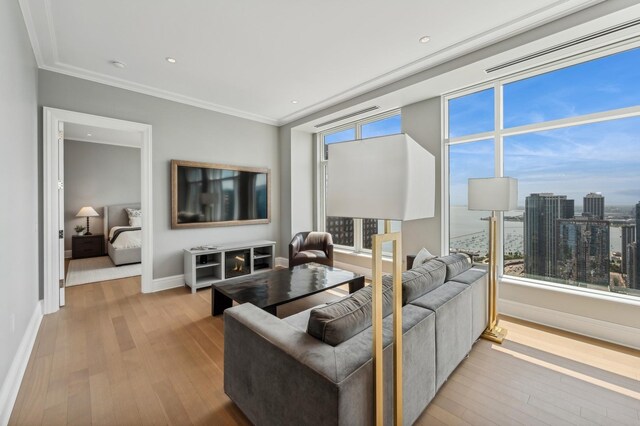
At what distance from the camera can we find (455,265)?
7.89 feet

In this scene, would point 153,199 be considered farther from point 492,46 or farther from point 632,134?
point 632,134

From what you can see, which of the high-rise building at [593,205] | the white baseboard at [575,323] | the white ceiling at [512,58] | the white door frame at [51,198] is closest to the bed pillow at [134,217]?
the white door frame at [51,198]

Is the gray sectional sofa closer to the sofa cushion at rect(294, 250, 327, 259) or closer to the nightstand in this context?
the sofa cushion at rect(294, 250, 327, 259)

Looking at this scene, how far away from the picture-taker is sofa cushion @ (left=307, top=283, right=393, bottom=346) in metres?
1.31

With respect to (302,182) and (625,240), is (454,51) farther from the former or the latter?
(302,182)

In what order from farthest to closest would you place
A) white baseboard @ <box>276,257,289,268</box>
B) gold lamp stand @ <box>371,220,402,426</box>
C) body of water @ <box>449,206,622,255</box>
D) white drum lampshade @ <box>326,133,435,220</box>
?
1. white baseboard @ <box>276,257,289,268</box>
2. body of water @ <box>449,206,622,255</box>
3. gold lamp stand @ <box>371,220,402,426</box>
4. white drum lampshade @ <box>326,133,435,220</box>

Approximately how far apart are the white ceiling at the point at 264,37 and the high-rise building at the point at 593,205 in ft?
5.55

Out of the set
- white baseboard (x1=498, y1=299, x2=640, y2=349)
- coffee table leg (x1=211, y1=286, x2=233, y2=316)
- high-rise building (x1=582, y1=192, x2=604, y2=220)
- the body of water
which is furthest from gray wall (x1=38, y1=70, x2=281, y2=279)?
high-rise building (x1=582, y1=192, x2=604, y2=220)

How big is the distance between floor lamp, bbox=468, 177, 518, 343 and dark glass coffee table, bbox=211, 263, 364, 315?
136 cm

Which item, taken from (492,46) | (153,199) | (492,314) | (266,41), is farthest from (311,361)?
(153,199)

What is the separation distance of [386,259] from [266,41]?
3.40m

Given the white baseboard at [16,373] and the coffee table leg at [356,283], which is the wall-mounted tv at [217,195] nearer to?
the white baseboard at [16,373]

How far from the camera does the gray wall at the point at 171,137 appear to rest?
11.2ft

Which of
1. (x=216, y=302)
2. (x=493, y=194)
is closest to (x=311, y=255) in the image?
(x=216, y=302)
